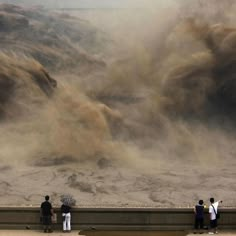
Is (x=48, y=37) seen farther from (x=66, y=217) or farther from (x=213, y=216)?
(x=213, y=216)

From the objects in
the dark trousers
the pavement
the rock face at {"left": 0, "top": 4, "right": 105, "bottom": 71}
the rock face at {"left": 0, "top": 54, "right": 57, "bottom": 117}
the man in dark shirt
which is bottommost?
the pavement

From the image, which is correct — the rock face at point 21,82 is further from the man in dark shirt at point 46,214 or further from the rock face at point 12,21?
the man in dark shirt at point 46,214

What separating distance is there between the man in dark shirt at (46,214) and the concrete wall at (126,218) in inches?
8.7

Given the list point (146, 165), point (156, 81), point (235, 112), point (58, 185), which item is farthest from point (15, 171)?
point (235, 112)

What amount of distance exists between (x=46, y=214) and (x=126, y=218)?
5.59 feet

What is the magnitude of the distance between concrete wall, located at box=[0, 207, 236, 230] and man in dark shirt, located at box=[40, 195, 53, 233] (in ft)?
0.72

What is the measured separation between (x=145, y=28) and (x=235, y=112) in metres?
3.60

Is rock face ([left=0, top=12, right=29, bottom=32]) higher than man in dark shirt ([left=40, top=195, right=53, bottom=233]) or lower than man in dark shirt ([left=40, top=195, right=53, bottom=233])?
higher

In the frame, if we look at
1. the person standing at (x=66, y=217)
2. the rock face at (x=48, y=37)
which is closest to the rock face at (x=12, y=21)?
the rock face at (x=48, y=37)

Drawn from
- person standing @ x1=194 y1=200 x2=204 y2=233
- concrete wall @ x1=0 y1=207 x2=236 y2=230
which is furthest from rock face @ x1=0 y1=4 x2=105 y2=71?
person standing @ x1=194 y1=200 x2=204 y2=233

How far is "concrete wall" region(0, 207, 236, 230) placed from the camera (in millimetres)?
11812

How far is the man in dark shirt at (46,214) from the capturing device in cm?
1148

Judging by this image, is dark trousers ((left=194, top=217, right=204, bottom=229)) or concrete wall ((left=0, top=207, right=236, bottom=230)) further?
concrete wall ((left=0, top=207, right=236, bottom=230))

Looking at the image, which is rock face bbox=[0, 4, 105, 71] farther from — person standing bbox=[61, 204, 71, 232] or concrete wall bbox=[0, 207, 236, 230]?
person standing bbox=[61, 204, 71, 232]
